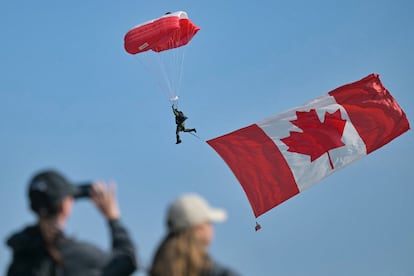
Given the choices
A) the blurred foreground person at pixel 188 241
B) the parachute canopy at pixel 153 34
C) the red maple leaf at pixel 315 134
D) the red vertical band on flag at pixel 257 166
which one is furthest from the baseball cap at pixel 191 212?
the parachute canopy at pixel 153 34

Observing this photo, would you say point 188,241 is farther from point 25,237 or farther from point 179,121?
point 179,121

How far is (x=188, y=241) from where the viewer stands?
5.14m

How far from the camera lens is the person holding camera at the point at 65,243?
17.6 feet

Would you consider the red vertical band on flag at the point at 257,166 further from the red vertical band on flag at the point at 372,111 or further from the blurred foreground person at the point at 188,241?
the blurred foreground person at the point at 188,241

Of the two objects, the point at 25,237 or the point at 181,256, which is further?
the point at 25,237

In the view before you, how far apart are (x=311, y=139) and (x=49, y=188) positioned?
65.2 ft

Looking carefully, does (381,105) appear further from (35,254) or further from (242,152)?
(35,254)

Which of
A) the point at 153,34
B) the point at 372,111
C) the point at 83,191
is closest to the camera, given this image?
the point at 83,191

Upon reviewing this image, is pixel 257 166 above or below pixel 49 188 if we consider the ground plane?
above

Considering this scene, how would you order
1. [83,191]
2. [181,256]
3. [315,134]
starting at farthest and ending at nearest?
[315,134], [83,191], [181,256]

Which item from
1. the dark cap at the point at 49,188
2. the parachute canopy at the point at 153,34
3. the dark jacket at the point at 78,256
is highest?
the parachute canopy at the point at 153,34

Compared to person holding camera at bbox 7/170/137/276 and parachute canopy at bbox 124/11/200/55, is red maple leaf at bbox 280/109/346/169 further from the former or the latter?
person holding camera at bbox 7/170/137/276

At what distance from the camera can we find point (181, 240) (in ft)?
16.9

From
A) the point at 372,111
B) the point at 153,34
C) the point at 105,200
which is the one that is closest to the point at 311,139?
the point at 372,111
